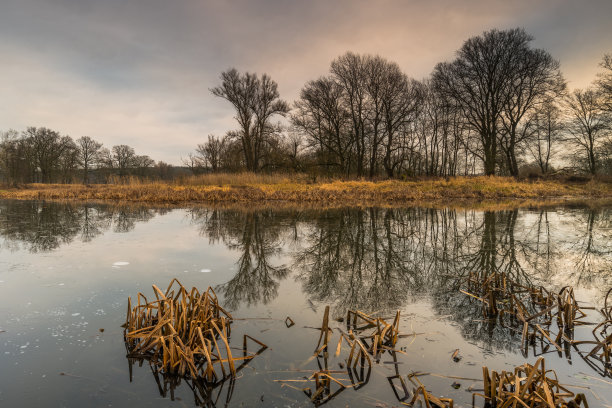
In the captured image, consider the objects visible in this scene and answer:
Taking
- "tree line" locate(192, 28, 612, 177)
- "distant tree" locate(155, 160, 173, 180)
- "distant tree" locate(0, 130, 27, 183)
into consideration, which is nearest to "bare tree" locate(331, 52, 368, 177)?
"tree line" locate(192, 28, 612, 177)

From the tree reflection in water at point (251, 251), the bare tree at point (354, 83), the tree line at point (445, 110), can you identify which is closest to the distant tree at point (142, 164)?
the tree line at point (445, 110)

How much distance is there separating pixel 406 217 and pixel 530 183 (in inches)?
677

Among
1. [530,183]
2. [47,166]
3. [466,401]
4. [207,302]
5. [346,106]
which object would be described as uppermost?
[346,106]

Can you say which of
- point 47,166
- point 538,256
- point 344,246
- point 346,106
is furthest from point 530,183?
point 47,166

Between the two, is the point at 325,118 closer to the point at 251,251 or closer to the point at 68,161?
the point at 251,251

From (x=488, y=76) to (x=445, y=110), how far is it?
5956 mm

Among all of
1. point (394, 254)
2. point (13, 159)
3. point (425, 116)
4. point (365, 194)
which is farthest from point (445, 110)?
point (13, 159)

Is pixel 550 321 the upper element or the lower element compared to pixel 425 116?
lower

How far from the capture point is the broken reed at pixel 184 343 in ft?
7.03

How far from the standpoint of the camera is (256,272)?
466cm

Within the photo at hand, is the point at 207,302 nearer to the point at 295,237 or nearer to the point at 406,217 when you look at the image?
the point at 295,237

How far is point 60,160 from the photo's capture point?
46250mm

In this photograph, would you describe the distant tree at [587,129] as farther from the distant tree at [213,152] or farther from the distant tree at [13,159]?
the distant tree at [13,159]

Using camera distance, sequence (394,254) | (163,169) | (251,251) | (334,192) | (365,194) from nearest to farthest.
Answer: (394,254), (251,251), (334,192), (365,194), (163,169)
